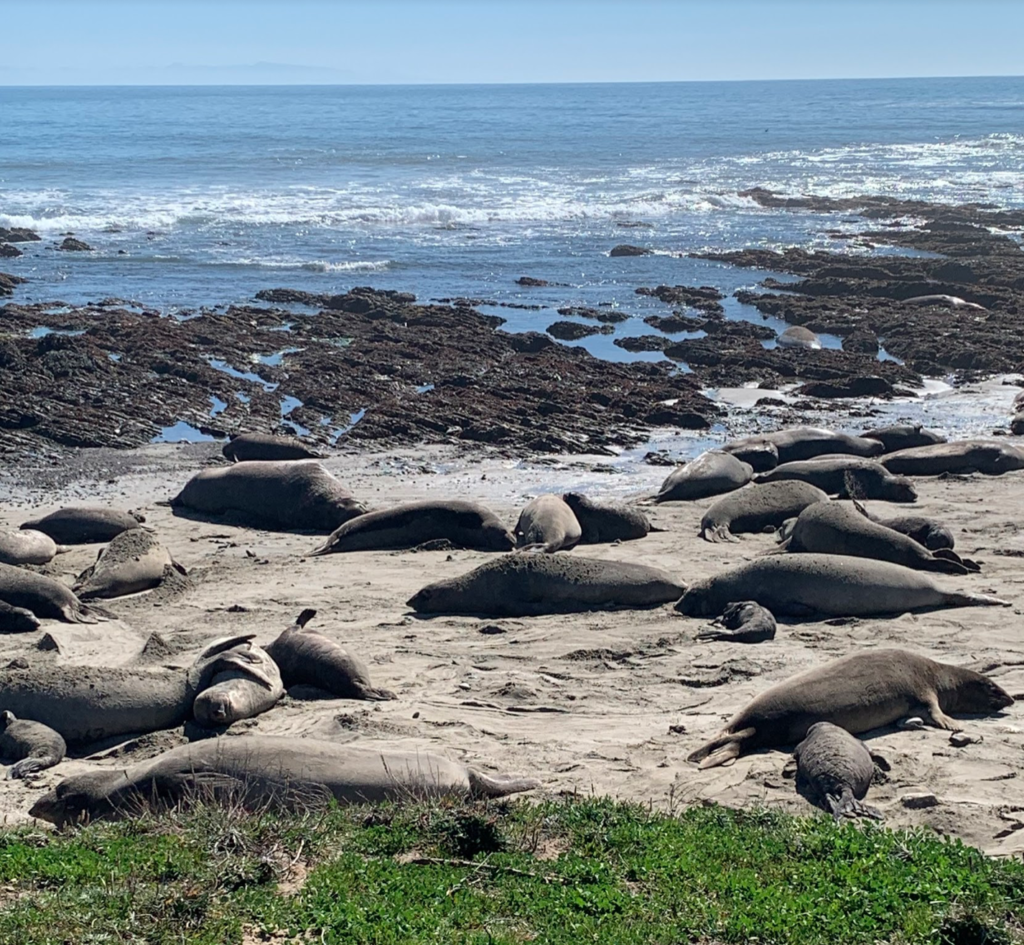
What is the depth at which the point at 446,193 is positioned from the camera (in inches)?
1946

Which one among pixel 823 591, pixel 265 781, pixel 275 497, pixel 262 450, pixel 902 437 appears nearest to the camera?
pixel 265 781

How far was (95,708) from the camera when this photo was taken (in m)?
7.68

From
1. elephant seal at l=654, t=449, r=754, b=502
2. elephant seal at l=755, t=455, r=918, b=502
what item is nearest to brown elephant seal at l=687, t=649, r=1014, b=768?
elephant seal at l=755, t=455, r=918, b=502

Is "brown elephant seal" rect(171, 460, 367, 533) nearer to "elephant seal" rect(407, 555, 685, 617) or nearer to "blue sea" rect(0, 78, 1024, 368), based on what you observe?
"elephant seal" rect(407, 555, 685, 617)

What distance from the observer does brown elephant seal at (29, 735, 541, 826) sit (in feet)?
20.7

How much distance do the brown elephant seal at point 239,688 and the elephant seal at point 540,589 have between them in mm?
2016

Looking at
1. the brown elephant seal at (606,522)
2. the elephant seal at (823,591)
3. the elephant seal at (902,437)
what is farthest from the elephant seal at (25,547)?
the elephant seal at (902,437)

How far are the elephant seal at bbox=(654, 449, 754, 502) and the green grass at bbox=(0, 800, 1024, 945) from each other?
7.62m

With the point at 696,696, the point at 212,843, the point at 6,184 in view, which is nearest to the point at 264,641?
the point at 696,696

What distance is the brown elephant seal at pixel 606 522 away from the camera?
12078 mm

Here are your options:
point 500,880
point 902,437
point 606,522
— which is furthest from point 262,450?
point 500,880

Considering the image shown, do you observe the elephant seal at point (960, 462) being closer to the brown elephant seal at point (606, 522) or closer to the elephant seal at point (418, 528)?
the brown elephant seal at point (606, 522)

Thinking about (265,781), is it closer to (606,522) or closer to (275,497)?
(606,522)

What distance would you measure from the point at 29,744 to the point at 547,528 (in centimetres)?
540
